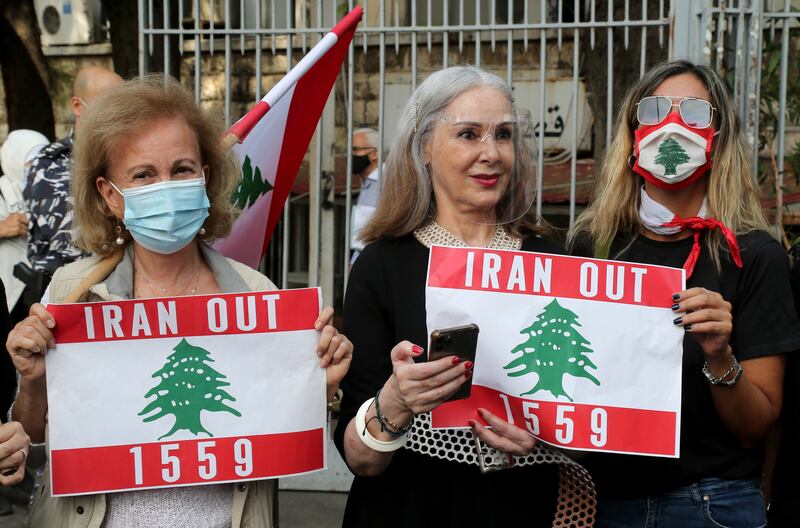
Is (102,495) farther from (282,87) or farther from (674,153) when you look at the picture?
(674,153)

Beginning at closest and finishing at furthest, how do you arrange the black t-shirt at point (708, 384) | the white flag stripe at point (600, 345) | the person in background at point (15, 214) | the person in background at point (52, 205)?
the white flag stripe at point (600, 345) < the black t-shirt at point (708, 384) < the person in background at point (52, 205) < the person in background at point (15, 214)

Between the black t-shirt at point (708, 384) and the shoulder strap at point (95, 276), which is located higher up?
the shoulder strap at point (95, 276)

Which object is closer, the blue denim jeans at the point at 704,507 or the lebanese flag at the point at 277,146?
the blue denim jeans at the point at 704,507

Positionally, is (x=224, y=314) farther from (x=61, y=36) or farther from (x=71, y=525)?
(x=61, y=36)

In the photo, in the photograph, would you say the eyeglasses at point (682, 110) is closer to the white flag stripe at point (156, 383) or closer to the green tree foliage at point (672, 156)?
the green tree foliage at point (672, 156)

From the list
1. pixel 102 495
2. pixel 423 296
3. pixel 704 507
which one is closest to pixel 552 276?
pixel 423 296

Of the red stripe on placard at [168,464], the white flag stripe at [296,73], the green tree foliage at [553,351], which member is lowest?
the red stripe on placard at [168,464]

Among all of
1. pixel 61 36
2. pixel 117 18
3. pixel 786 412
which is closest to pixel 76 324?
pixel 786 412

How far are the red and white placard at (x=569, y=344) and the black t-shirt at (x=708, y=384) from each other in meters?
0.19

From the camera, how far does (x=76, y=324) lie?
259 centimetres

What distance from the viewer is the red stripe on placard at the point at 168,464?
2.57m

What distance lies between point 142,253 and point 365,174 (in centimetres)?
460

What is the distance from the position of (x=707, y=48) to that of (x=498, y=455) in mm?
2579

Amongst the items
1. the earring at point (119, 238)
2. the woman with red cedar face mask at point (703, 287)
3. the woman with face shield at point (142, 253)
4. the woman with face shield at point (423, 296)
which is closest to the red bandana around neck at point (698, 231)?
the woman with red cedar face mask at point (703, 287)
